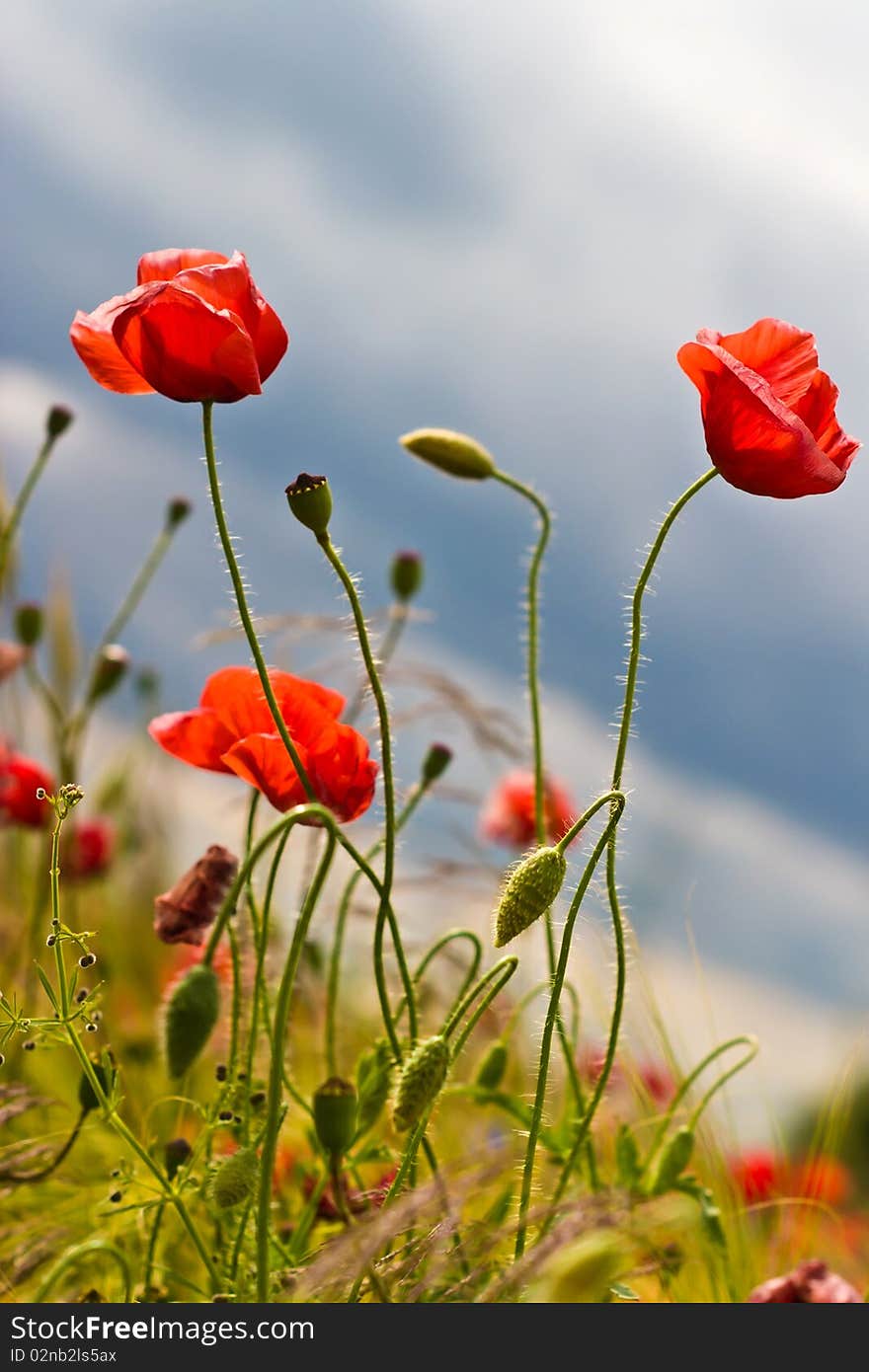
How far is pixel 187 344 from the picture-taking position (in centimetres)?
117

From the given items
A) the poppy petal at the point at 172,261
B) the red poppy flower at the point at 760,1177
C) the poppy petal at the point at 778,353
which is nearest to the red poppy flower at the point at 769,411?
the poppy petal at the point at 778,353

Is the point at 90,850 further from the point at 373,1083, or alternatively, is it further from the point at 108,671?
the point at 373,1083

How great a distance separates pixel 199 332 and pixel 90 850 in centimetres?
207

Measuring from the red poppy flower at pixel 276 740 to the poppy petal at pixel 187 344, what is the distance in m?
0.27

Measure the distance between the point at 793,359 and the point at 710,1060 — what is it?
822 millimetres

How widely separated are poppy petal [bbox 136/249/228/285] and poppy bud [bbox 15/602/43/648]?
1094 millimetres

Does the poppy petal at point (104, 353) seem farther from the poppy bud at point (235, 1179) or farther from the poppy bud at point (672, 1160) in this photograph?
the poppy bud at point (672, 1160)

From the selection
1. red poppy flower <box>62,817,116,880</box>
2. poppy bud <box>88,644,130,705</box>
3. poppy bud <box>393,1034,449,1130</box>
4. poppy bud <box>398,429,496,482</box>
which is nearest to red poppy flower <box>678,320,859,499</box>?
poppy bud <box>398,429,496,482</box>

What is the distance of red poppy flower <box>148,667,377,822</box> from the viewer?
1207 millimetres

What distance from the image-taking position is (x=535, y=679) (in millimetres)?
1432

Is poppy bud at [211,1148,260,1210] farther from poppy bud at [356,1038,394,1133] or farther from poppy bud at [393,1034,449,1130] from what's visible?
poppy bud at [356,1038,394,1133]

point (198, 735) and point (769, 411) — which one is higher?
point (769, 411)

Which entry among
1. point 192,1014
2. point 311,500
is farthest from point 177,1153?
point 311,500
